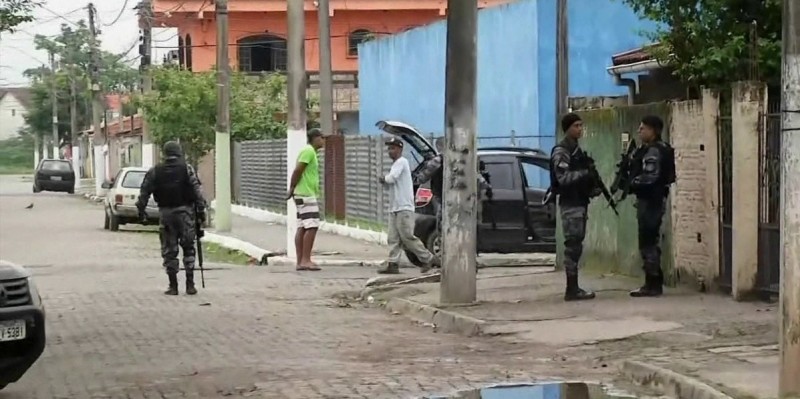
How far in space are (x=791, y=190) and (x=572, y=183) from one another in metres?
5.73

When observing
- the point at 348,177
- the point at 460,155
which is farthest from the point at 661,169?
the point at 348,177

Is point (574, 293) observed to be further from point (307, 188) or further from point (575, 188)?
point (307, 188)

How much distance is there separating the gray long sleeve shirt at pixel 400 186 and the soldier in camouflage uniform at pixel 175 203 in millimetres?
2613

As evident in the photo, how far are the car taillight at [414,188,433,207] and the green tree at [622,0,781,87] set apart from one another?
454 cm

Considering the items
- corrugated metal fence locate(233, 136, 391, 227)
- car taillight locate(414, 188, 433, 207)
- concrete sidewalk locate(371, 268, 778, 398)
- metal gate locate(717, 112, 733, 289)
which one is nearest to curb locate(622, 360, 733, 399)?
concrete sidewalk locate(371, 268, 778, 398)

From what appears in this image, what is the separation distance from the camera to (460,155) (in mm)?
13828

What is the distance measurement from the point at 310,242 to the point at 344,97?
26609 mm

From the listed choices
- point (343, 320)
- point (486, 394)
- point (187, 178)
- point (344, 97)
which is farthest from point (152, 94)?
point (486, 394)

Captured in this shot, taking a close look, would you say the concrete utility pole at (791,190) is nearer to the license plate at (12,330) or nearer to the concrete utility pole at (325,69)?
the license plate at (12,330)

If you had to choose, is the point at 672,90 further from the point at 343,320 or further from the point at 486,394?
the point at 486,394

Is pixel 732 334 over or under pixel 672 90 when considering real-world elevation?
under

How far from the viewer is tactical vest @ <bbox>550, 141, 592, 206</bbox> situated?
44.5ft

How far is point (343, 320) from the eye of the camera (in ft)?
46.7

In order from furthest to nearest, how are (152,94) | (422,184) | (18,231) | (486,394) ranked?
(152,94) → (18,231) → (422,184) → (486,394)
